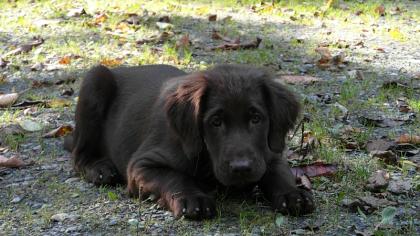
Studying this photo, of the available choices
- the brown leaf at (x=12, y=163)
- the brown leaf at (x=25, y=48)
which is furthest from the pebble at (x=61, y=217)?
the brown leaf at (x=25, y=48)

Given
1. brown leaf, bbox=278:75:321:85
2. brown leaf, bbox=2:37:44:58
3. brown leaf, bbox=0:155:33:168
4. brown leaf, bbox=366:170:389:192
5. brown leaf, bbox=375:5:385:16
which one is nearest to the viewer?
brown leaf, bbox=366:170:389:192

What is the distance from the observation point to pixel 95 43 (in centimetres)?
964

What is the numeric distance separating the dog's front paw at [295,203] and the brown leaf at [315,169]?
27.4 inches

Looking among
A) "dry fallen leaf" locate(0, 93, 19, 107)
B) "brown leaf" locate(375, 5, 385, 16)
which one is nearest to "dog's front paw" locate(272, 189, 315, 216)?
"dry fallen leaf" locate(0, 93, 19, 107)

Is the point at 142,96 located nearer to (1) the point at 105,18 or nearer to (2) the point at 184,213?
(2) the point at 184,213

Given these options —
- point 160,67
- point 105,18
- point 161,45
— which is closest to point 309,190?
point 160,67

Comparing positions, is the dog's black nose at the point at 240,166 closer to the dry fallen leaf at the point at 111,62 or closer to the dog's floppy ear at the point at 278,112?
the dog's floppy ear at the point at 278,112

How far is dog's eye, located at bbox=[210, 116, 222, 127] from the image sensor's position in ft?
14.1

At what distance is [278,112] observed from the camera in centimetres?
446

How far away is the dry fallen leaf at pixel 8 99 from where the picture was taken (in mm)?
7285

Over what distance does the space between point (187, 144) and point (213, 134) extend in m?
0.21

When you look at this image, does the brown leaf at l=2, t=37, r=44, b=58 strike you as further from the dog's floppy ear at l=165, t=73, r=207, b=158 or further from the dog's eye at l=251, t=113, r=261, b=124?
the dog's eye at l=251, t=113, r=261, b=124

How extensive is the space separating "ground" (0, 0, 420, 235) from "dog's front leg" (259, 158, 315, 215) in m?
0.07

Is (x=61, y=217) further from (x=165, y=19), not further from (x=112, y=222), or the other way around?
(x=165, y=19)
